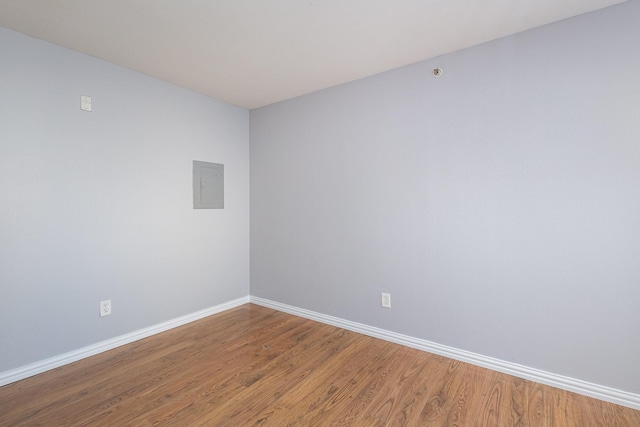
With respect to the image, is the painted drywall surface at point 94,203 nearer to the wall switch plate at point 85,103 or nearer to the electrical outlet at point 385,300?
the wall switch plate at point 85,103

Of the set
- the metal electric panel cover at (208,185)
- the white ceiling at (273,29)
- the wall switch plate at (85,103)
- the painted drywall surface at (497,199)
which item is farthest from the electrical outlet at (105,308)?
the white ceiling at (273,29)

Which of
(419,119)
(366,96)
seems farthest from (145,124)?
(419,119)

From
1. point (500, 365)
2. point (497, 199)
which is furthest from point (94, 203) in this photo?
point (500, 365)

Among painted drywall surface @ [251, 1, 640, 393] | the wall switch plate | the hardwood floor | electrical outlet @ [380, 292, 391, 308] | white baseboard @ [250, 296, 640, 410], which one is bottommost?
the hardwood floor

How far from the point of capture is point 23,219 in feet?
6.86

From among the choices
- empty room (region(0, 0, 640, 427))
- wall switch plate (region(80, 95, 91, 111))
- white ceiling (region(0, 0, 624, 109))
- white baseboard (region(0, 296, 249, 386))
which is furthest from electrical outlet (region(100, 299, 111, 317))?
white ceiling (region(0, 0, 624, 109))

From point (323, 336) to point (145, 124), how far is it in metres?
2.64

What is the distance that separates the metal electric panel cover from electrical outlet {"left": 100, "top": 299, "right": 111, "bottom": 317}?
117 cm

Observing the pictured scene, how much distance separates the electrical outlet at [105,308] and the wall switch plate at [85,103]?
1.62m

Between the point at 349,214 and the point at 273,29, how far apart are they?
1.69 metres

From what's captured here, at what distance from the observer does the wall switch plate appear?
2.36 m

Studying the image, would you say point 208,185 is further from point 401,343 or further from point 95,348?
point 401,343

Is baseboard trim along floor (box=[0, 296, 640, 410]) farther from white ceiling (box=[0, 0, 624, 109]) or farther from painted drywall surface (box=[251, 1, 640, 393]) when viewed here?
white ceiling (box=[0, 0, 624, 109])

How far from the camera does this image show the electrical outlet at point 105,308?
248 cm
